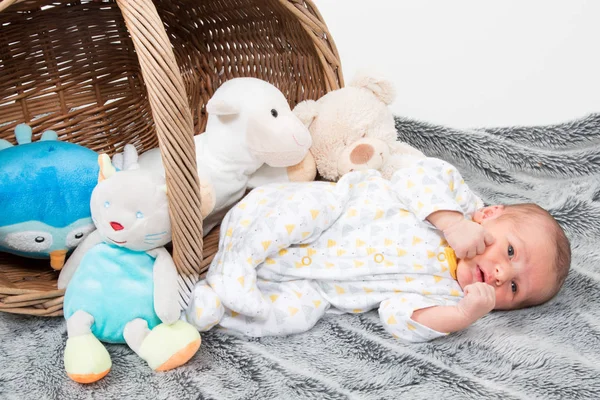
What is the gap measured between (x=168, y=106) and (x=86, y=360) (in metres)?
0.40

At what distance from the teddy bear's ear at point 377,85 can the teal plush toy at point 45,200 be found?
61cm

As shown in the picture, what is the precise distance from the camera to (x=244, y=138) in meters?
1.32

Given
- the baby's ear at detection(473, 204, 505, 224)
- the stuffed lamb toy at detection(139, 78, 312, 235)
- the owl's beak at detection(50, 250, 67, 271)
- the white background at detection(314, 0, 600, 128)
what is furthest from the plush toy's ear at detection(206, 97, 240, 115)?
the white background at detection(314, 0, 600, 128)

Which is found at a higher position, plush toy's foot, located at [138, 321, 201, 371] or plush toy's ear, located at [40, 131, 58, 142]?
plush toy's ear, located at [40, 131, 58, 142]

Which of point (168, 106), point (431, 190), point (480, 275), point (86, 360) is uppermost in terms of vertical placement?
point (168, 106)

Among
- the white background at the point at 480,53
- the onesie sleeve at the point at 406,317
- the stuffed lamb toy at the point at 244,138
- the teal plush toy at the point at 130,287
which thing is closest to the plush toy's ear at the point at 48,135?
the stuffed lamb toy at the point at 244,138

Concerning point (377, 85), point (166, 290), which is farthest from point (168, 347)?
point (377, 85)

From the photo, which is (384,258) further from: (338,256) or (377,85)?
(377,85)

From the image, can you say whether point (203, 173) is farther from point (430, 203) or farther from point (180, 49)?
point (180, 49)

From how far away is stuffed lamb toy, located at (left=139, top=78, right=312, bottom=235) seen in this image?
51.7 inches

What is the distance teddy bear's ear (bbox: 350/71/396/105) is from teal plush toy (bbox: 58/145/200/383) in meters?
0.59

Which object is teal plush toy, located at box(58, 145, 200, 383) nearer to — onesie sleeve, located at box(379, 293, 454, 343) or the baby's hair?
onesie sleeve, located at box(379, 293, 454, 343)

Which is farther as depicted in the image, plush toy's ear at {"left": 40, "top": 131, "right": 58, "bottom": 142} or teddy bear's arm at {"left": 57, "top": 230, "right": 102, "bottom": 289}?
plush toy's ear at {"left": 40, "top": 131, "right": 58, "bottom": 142}

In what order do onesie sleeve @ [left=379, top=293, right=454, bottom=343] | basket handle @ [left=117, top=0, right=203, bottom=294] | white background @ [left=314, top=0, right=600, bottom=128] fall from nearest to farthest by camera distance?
basket handle @ [left=117, top=0, right=203, bottom=294] → onesie sleeve @ [left=379, top=293, right=454, bottom=343] → white background @ [left=314, top=0, right=600, bottom=128]
